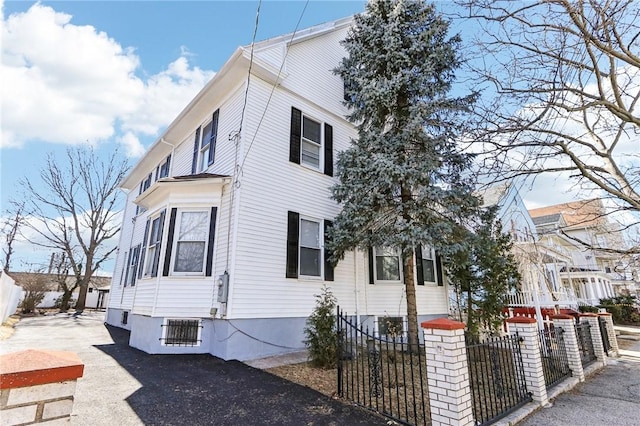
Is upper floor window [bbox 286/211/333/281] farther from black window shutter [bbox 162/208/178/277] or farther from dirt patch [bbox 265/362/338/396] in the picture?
black window shutter [bbox 162/208/178/277]

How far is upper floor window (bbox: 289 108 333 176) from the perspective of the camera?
9.39 m

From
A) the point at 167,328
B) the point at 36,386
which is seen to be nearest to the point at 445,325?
the point at 36,386

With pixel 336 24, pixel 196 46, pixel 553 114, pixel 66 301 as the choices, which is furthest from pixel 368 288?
pixel 66 301

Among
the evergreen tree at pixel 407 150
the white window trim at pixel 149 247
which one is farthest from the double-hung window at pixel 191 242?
the evergreen tree at pixel 407 150

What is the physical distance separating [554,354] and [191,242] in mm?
8739

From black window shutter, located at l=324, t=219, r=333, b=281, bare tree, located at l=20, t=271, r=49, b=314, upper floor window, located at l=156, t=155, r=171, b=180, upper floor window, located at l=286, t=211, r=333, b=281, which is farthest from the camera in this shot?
bare tree, located at l=20, t=271, r=49, b=314

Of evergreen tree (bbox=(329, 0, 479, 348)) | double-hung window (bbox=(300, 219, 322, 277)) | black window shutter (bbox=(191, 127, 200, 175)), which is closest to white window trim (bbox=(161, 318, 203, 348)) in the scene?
double-hung window (bbox=(300, 219, 322, 277))

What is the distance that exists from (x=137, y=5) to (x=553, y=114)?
8.93m

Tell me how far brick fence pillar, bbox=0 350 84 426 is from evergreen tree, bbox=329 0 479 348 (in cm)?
643

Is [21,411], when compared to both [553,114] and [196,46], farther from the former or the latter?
[196,46]

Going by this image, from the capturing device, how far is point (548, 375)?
5.98 metres

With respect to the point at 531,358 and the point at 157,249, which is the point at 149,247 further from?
the point at 531,358

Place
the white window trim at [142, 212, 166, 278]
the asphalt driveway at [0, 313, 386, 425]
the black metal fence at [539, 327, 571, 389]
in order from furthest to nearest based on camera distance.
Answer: the white window trim at [142, 212, 166, 278] < the black metal fence at [539, 327, 571, 389] < the asphalt driveway at [0, 313, 386, 425]

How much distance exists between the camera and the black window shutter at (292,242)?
834 cm
